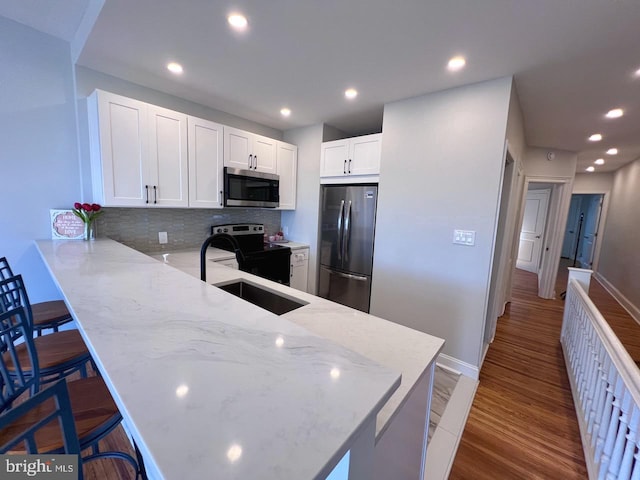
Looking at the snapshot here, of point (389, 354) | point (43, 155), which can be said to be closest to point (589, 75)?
point (389, 354)

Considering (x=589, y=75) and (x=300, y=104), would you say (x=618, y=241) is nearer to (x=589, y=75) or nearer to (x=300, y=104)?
(x=589, y=75)

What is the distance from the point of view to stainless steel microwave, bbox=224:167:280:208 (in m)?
2.88

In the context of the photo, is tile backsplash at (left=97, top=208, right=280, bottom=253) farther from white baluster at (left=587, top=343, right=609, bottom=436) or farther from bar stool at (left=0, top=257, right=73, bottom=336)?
white baluster at (left=587, top=343, right=609, bottom=436)

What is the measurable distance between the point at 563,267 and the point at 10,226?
10.5 m

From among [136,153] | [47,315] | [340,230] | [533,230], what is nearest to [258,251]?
[340,230]

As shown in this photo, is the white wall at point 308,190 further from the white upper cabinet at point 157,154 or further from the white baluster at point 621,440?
the white baluster at point 621,440

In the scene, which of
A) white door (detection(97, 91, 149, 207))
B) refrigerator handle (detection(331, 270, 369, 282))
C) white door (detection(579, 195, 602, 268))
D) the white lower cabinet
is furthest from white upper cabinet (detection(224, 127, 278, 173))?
white door (detection(579, 195, 602, 268))

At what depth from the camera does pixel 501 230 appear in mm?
2586

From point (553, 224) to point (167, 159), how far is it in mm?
5559

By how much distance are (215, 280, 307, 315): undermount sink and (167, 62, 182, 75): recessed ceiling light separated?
5.92 feet

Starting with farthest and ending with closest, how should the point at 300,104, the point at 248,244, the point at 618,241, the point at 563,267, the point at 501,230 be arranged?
the point at 563,267, the point at 618,241, the point at 248,244, the point at 300,104, the point at 501,230

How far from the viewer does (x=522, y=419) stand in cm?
189

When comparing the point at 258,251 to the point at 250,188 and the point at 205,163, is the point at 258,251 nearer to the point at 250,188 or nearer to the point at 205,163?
the point at 250,188

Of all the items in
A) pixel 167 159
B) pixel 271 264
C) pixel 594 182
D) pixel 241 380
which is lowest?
pixel 271 264
